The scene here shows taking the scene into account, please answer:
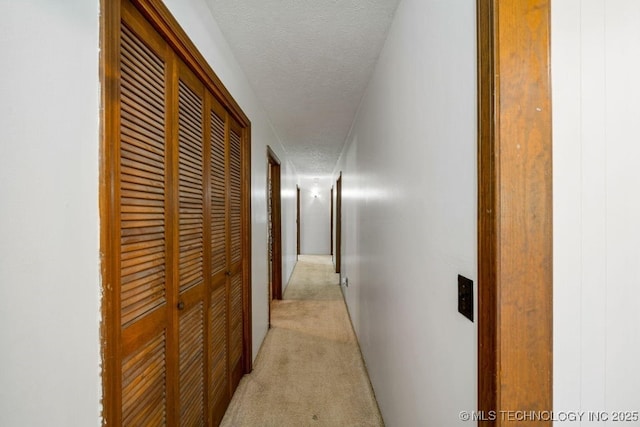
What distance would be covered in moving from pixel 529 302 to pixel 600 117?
47cm

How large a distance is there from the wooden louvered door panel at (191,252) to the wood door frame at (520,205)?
118cm

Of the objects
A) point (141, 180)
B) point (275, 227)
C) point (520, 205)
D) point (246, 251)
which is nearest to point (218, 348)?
point (246, 251)

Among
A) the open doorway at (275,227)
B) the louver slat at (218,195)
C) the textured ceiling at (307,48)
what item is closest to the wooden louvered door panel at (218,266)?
the louver slat at (218,195)

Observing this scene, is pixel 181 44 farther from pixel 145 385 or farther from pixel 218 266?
pixel 145 385

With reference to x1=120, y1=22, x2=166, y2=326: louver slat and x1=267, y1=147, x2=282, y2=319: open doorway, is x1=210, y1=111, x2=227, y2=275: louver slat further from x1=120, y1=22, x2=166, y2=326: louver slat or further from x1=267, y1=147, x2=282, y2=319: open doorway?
x1=267, y1=147, x2=282, y2=319: open doorway

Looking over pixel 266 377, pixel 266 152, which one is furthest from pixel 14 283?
pixel 266 152

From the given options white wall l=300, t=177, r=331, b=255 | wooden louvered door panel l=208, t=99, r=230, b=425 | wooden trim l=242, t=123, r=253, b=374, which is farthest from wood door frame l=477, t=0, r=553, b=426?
white wall l=300, t=177, r=331, b=255

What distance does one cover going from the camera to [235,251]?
210cm

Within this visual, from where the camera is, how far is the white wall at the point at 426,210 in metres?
0.78

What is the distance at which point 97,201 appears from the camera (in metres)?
0.74

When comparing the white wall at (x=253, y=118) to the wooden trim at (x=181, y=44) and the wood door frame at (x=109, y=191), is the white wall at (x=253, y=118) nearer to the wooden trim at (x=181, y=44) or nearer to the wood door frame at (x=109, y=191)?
the wooden trim at (x=181, y=44)

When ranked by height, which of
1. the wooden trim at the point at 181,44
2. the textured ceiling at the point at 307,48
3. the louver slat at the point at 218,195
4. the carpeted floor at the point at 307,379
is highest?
the textured ceiling at the point at 307,48

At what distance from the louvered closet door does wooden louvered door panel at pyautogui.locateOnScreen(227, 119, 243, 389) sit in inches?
33.6

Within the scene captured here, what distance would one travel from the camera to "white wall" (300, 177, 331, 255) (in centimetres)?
874
